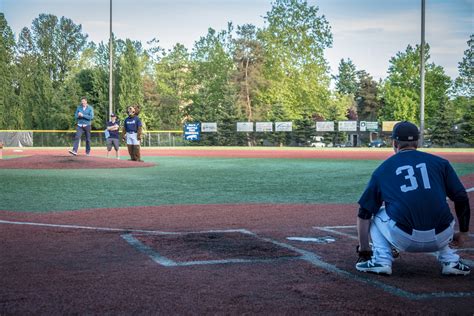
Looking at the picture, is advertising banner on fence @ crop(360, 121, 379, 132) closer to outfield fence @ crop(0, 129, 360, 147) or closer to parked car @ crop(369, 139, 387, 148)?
outfield fence @ crop(0, 129, 360, 147)

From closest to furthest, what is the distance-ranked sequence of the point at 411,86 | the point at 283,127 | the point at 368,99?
the point at 283,127
the point at 411,86
the point at 368,99

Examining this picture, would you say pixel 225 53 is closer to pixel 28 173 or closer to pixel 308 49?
pixel 308 49

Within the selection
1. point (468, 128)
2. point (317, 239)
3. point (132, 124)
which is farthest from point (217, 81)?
point (317, 239)

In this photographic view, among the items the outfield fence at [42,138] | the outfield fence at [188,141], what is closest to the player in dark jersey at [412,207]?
the outfield fence at [42,138]

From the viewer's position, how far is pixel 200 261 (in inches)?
192

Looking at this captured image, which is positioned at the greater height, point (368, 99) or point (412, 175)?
point (368, 99)

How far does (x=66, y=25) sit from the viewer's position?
240ft

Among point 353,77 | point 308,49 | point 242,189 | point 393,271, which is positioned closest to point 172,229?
point 393,271

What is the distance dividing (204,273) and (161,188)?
8189 millimetres

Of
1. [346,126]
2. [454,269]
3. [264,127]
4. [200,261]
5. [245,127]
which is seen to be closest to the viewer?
[454,269]

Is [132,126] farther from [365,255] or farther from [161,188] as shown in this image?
[365,255]

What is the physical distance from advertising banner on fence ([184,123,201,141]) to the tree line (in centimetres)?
299

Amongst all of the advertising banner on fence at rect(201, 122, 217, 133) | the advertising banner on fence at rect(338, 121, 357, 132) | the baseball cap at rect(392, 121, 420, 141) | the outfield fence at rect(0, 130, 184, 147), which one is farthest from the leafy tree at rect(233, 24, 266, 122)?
the baseball cap at rect(392, 121, 420, 141)

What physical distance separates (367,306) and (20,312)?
2.26m
